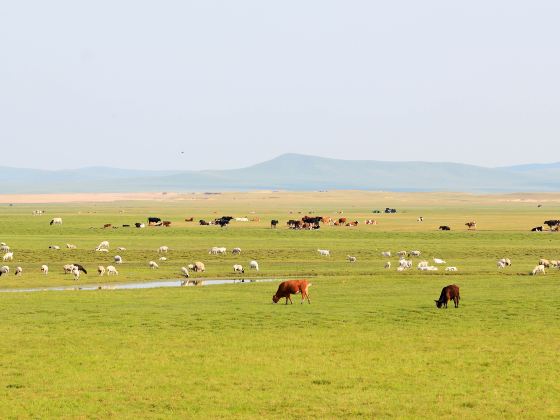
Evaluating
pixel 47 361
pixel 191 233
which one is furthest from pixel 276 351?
pixel 191 233

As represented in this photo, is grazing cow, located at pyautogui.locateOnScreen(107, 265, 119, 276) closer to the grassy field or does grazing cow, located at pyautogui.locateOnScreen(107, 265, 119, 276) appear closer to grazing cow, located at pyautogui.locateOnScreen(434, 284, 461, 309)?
the grassy field

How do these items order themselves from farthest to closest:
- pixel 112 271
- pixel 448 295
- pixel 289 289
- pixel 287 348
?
1. pixel 112 271
2. pixel 289 289
3. pixel 448 295
4. pixel 287 348

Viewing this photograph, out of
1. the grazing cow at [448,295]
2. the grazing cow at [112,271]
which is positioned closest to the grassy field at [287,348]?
the grazing cow at [448,295]

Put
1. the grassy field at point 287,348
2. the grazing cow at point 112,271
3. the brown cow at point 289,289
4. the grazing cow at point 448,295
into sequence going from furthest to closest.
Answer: the grazing cow at point 112,271
the brown cow at point 289,289
the grazing cow at point 448,295
the grassy field at point 287,348

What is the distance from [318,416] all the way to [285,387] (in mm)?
2636

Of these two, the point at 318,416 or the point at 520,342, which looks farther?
the point at 520,342

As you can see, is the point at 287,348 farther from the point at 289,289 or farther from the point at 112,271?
the point at 112,271

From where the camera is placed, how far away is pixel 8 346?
25484 millimetres

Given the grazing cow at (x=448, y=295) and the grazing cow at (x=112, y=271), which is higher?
the grazing cow at (x=448, y=295)

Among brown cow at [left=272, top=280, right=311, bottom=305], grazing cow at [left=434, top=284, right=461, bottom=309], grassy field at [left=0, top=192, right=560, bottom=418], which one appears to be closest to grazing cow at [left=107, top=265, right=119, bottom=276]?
grassy field at [left=0, top=192, right=560, bottom=418]

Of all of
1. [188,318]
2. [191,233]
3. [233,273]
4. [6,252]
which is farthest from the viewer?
[191,233]

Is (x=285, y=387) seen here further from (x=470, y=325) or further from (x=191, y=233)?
(x=191, y=233)

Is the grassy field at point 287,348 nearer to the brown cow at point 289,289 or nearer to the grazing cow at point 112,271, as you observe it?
the brown cow at point 289,289

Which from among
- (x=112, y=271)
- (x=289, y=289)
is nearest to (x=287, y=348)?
(x=289, y=289)
